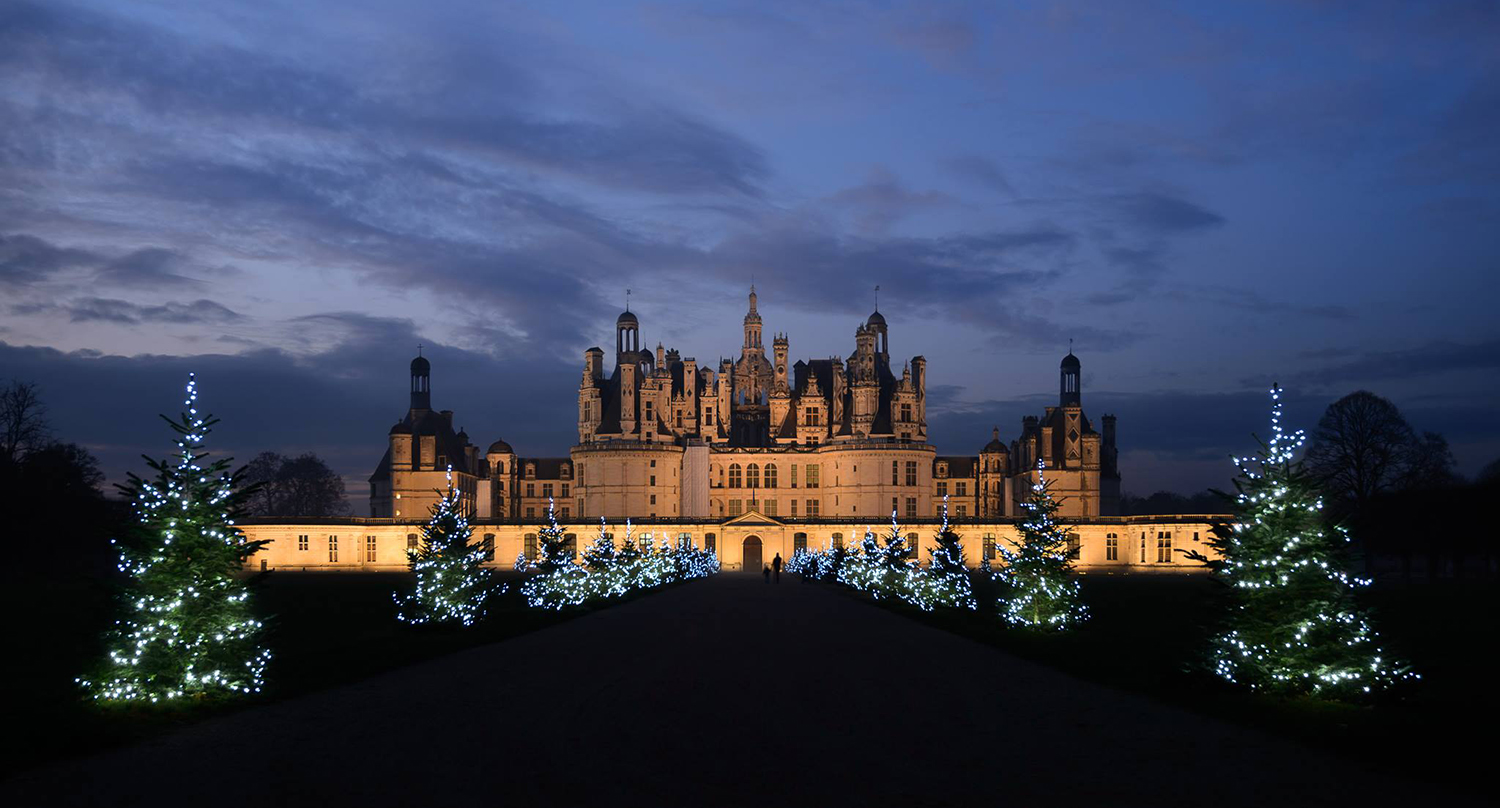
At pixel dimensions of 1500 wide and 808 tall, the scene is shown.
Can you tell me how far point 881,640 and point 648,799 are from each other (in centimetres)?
1893

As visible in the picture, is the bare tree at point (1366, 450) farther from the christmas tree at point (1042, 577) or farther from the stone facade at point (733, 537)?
the christmas tree at point (1042, 577)

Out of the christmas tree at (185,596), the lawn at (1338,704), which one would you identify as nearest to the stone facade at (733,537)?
the lawn at (1338,704)

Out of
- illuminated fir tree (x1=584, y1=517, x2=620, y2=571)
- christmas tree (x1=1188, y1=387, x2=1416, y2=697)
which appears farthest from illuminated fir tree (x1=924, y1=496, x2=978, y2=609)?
christmas tree (x1=1188, y1=387, x2=1416, y2=697)

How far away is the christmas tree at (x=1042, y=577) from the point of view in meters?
31.2

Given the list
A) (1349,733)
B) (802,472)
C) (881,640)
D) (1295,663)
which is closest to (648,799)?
(1349,733)

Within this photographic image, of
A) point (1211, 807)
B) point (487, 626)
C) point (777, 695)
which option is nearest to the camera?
point (1211, 807)

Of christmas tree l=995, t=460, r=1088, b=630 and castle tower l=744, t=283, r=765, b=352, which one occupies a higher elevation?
castle tower l=744, t=283, r=765, b=352

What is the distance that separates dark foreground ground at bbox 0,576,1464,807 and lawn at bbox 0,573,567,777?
28.4 inches

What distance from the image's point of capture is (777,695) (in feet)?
62.0

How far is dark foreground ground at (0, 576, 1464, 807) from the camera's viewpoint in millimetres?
11641

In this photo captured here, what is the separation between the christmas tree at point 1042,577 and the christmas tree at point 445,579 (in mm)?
15171

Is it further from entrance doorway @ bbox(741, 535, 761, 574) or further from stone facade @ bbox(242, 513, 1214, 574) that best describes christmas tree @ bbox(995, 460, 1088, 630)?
entrance doorway @ bbox(741, 535, 761, 574)

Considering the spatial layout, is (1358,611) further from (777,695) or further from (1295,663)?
(777,695)

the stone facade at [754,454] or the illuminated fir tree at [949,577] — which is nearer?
the illuminated fir tree at [949,577]
